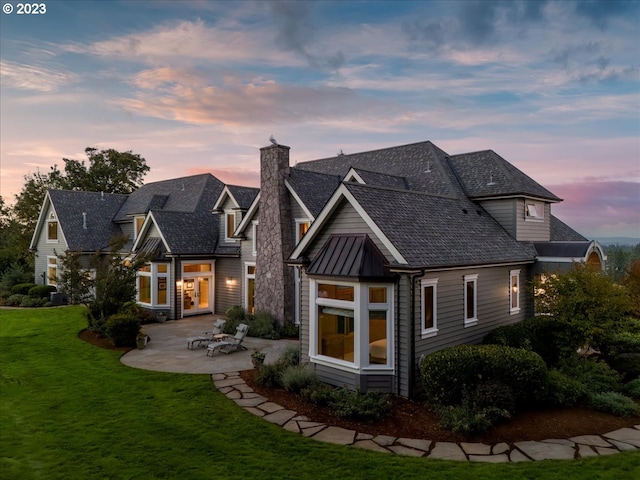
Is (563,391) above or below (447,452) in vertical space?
above

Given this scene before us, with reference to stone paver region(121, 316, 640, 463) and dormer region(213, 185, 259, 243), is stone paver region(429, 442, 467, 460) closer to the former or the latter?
stone paver region(121, 316, 640, 463)

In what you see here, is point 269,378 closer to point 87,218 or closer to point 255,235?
point 255,235

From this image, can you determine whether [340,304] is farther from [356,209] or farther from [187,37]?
[187,37]

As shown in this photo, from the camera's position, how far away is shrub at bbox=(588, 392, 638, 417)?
9.59 meters

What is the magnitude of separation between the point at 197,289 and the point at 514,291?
55.4 ft

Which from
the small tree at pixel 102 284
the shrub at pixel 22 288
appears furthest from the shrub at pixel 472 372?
the shrub at pixel 22 288

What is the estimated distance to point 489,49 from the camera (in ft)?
53.3

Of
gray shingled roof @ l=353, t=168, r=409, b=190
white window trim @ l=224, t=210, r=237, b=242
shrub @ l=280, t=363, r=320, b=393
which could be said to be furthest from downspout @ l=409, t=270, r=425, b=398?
white window trim @ l=224, t=210, r=237, b=242

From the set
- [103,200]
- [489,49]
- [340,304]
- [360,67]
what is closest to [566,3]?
[489,49]

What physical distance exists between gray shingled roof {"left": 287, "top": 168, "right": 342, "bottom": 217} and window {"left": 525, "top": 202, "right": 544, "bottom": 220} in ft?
31.1

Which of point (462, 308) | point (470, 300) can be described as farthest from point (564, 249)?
point (462, 308)

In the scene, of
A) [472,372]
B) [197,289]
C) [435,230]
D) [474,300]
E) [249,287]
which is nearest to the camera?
[472,372]

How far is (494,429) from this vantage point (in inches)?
337

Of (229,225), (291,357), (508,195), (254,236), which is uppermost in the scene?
(508,195)
